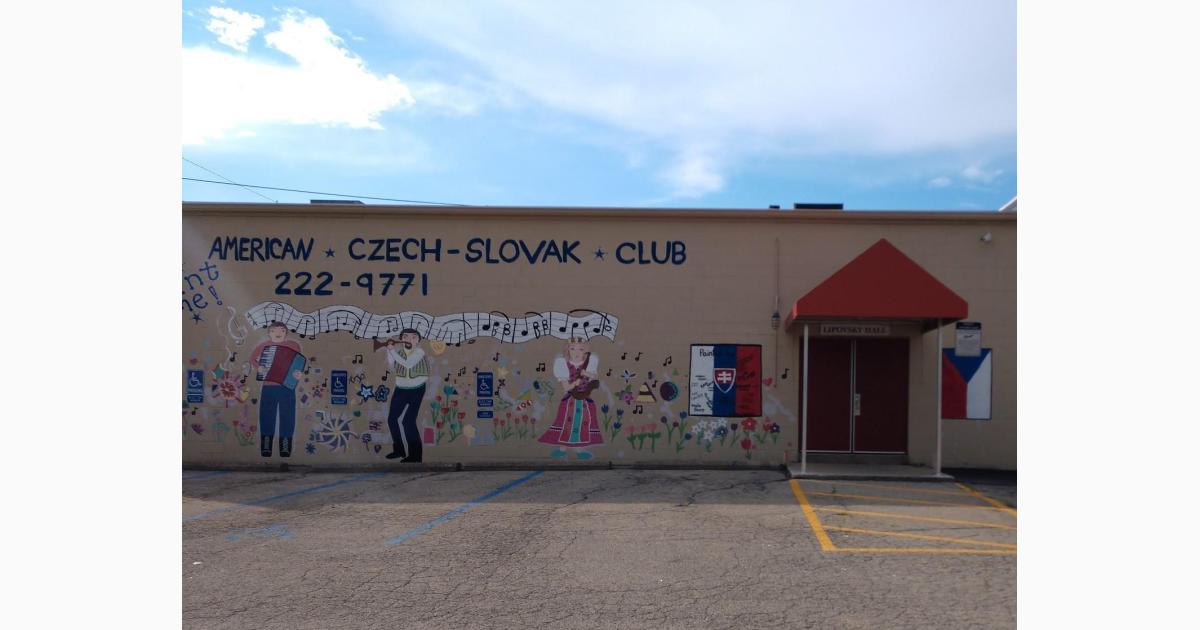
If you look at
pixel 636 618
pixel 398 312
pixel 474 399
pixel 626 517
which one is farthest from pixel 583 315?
pixel 636 618

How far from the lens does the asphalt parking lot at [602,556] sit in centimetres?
570

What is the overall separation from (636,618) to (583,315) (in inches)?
341

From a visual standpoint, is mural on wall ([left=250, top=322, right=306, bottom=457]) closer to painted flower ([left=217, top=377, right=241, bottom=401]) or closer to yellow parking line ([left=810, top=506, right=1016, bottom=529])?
painted flower ([left=217, top=377, right=241, bottom=401])

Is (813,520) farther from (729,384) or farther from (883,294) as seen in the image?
(729,384)

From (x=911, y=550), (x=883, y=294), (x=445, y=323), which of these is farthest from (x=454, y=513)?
(x=883, y=294)

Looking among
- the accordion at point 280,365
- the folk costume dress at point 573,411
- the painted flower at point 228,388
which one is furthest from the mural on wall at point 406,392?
the painted flower at point 228,388

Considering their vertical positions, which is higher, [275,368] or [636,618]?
[275,368]

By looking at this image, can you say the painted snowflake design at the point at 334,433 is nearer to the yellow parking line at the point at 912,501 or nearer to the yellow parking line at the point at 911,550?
the yellow parking line at the point at 912,501

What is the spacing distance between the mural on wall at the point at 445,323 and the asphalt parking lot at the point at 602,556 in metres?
3.25

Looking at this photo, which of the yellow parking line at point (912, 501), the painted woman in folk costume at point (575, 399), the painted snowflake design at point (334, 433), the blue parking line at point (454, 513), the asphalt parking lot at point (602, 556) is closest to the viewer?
the asphalt parking lot at point (602, 556)

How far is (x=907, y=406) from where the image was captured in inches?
542

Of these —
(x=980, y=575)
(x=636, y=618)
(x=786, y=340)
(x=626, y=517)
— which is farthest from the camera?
(x=786, y=340)

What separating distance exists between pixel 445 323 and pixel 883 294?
7634mm

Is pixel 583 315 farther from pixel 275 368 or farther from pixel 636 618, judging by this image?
pixel 636 618
